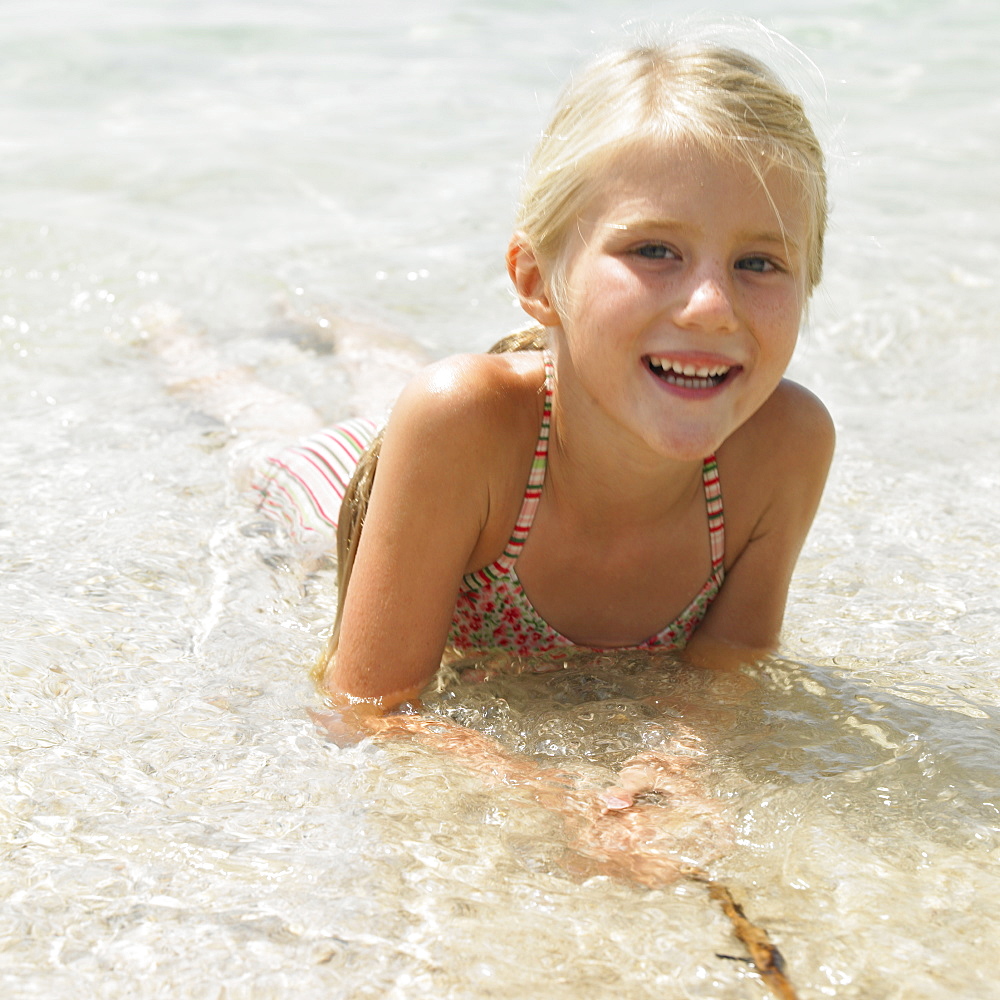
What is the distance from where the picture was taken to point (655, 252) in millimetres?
2252

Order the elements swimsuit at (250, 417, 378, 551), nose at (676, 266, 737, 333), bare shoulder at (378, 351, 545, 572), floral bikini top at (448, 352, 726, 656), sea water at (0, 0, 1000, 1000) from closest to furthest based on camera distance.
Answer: sea water at (0, 0, 1000, 1000), nose at (676, 266, 737, 333), bare shoulder at (378, 351, 545, 572), floral bikini top at (448, 352, 726, 656), swimsuit at (250, 417, 378, 551)

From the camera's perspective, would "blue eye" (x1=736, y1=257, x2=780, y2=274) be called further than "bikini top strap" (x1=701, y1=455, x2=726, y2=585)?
No

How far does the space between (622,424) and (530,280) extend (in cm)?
36

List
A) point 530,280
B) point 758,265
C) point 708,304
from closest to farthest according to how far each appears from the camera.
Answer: point 708,304
point 758,265
point 530,280

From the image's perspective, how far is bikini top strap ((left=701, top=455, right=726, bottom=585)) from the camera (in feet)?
8.87

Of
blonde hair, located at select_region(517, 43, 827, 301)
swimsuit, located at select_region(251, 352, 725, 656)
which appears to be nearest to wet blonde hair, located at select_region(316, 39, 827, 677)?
blonde hair, located at select_region(517, 43, 827, 301)

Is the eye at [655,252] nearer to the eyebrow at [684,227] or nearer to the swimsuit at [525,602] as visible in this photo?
the eyebrow at [684,227]

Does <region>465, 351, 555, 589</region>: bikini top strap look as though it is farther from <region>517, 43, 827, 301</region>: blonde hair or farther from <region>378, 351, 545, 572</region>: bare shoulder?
<region>517, 43, 827, 301</region>: blonde hair

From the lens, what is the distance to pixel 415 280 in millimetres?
5723

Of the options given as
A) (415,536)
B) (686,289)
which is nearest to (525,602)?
(415,536)

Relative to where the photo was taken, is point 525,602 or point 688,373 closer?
point 688,373

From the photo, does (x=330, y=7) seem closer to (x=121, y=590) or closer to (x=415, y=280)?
(x=415, y=280)

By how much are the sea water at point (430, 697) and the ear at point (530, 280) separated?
507mm

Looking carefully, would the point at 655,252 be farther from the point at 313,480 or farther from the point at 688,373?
the point at 313,480
